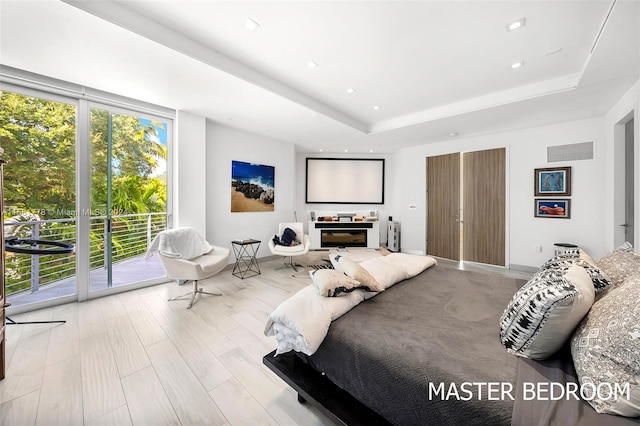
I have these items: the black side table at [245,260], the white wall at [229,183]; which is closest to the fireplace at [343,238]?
the white wall at [229,183]

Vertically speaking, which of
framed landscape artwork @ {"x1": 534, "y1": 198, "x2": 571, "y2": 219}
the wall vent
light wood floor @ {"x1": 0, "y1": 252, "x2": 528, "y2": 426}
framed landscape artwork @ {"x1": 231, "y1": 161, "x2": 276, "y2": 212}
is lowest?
light wood floor @ {"x1": 0, "y1": 252, "x2": 528, "y2": 426}

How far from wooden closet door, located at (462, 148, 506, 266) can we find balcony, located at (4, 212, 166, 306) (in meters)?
5.72

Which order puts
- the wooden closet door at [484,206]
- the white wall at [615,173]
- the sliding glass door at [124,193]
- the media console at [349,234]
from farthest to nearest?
1. the media console at [349,234]
2. the wooden closet door at [484,206]
3. the white wall at [615,173]
4. the sliding glass door at [124,193]

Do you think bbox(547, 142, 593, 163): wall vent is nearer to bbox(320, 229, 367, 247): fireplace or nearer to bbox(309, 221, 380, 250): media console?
bbox(309, 221, 380, 250): media console

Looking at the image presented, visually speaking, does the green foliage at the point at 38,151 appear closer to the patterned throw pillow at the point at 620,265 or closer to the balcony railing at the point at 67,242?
the balcony railing at the point at 67,242

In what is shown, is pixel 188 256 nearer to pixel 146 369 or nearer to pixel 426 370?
pixel 146 369

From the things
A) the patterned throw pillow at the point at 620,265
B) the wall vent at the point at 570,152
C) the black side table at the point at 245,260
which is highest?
the wall vent at the point at 570,152

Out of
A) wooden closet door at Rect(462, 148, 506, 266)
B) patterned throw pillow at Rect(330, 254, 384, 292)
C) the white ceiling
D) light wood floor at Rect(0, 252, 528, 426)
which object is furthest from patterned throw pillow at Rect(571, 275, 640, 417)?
wooden closet door at Rect(462, 148, 506, 266)

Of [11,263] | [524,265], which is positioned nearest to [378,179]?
[524,265]

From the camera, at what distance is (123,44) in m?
2.15

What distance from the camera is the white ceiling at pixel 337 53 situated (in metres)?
1.94

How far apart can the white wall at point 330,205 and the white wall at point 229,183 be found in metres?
0.65

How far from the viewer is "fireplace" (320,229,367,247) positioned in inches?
243

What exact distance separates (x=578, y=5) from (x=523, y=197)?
3.37 m
